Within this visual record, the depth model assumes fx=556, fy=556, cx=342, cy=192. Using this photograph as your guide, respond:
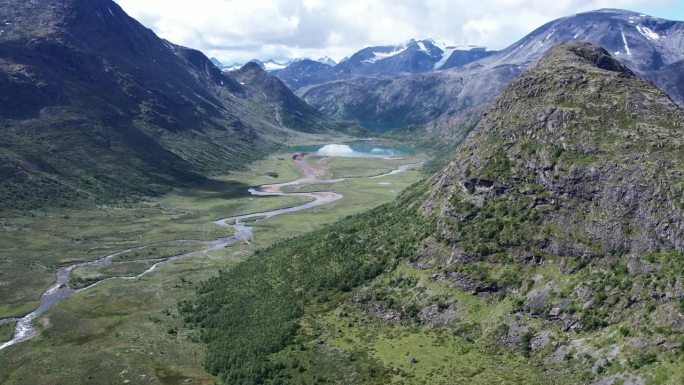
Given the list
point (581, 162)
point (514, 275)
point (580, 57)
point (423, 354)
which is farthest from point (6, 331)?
point (580, 57)

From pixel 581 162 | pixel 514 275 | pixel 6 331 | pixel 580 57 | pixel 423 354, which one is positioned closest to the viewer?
pixel 423 354

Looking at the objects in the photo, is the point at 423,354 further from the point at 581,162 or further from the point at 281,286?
the point at 581,162

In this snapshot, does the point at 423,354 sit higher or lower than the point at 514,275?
lower

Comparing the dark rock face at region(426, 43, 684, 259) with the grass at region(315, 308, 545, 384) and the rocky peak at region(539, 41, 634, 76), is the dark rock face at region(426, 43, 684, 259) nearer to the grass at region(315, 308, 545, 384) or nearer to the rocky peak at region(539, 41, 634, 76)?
the rocky peak at region(539, 41, 634, 76)

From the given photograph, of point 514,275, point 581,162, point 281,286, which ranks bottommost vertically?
point 281,286

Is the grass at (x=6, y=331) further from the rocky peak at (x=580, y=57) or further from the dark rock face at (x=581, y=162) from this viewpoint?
the rocky peak at (x=580, y=57)

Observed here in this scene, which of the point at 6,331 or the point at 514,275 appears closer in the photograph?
the point at 514,275

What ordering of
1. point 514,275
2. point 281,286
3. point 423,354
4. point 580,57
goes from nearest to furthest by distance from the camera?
point 423,354, point 514,275, point 281,286, point 580,57

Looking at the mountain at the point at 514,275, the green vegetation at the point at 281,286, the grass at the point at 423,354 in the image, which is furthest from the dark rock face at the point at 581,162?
the grass at the point at 423,354

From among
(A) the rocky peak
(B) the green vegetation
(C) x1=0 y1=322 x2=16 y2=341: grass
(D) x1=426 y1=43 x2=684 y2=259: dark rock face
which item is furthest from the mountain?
(C) x1=0 y1=322 x2=16 y2=341: grass
